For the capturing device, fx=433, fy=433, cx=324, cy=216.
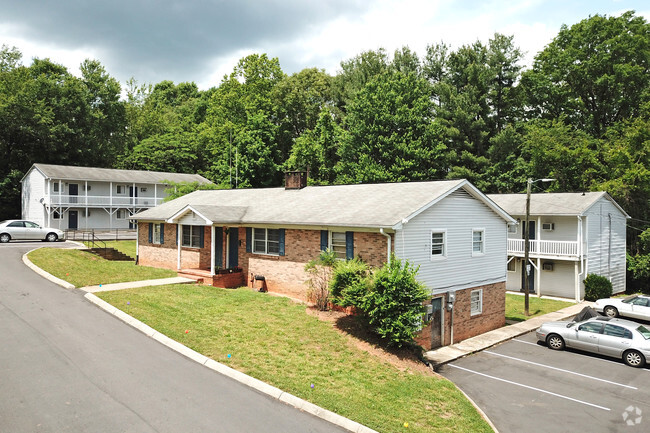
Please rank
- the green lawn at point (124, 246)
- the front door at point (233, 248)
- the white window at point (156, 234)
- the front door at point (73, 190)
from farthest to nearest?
the front door at point (73, 190)
the green lawn at point (124, 246)
the white window at point (156, 234)
the front door at point (233, 248)

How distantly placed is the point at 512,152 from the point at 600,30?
555 inches

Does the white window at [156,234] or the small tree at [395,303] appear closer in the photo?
the small tree at [395,303]

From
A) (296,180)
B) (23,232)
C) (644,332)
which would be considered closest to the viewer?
(644,332)

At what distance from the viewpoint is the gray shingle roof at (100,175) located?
4375 cm

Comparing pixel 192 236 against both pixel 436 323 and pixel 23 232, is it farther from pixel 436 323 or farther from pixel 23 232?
pixel 23 232

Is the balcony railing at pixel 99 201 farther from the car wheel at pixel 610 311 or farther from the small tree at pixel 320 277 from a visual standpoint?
the car wheel at pixel 610 311

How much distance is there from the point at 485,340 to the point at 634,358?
5287 mm

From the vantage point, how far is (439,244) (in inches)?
677

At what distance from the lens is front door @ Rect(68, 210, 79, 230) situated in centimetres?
Answer: 4556

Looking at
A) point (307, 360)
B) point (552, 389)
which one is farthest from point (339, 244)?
point (552, 389)

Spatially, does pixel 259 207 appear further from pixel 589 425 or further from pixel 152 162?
pixel 152 162

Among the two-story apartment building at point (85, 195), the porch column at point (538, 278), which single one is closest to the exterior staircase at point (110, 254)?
the two-story apartment building at point (85, 195)

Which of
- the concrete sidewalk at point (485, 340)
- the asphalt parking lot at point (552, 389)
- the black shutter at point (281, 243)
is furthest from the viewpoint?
the black shutter at point (281, 243)

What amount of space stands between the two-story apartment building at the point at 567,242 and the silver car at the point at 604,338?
36.2ft
